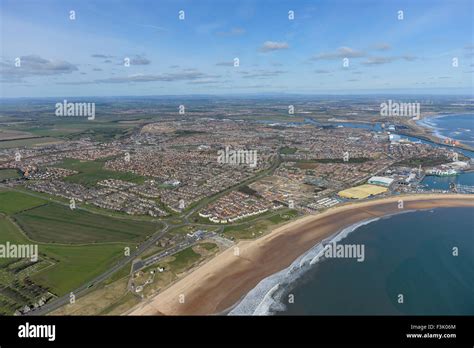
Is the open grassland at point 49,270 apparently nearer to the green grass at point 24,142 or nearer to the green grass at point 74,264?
the green grass at point 74,264

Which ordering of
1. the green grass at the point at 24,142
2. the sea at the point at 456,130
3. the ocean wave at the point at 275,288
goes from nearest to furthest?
the ocean wave at the point at 275,288 < the green grass at the point at 24,142 < the sea at the point at 456,130

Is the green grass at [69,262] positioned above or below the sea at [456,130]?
below

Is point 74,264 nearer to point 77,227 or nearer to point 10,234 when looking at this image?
point 77,227

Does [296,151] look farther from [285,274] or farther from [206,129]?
[285,274]

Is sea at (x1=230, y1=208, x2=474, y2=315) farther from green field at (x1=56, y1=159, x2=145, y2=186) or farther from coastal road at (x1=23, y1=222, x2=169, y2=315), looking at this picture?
green field at (x1=56, y1=159, x2=145, y2=186)

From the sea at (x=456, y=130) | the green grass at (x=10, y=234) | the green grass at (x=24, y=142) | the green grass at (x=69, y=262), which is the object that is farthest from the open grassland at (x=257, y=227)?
the green grass at (x=24, y=142)

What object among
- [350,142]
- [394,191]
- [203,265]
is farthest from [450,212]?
[350,142]
